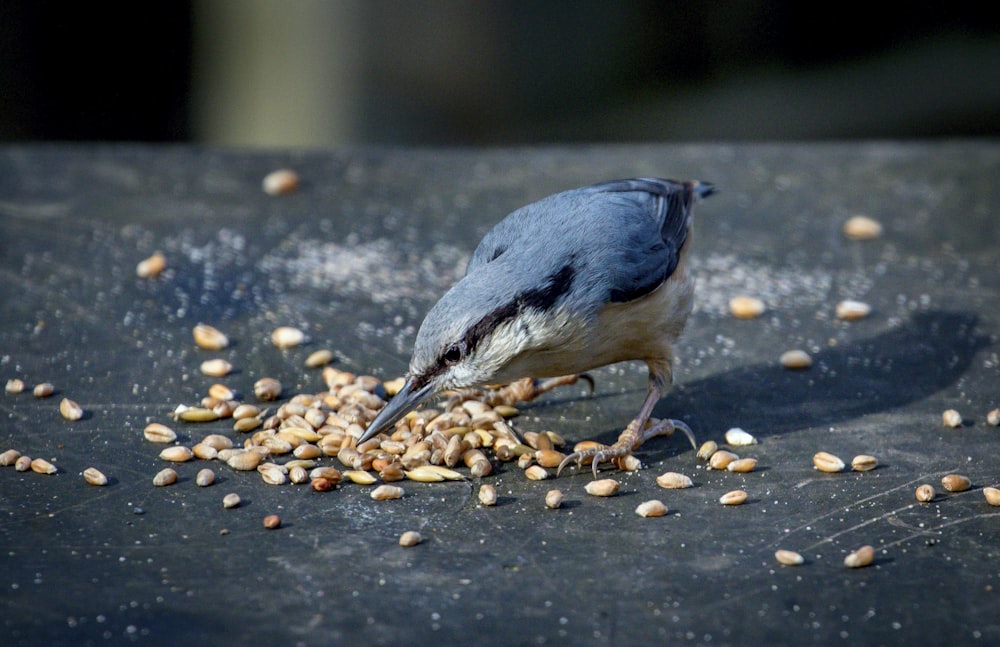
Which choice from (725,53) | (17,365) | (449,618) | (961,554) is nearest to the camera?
(449,618)

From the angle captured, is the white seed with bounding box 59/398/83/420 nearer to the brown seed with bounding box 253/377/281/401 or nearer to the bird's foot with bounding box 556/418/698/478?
the brown seed with bounding box 253/377/281/401

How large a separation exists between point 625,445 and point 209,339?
161cm

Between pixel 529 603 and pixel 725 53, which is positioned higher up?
pixel 725 53

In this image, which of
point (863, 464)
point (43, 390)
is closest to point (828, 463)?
point (863, 464)

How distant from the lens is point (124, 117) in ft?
29.6

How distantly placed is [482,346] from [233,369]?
1.18m

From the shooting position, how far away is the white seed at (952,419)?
3551 mm

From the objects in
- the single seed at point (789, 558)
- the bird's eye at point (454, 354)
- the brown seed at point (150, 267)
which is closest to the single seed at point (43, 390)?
the brown seed at point (150, 267)

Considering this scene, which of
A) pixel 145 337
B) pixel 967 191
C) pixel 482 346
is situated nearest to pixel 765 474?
pixel 482 346

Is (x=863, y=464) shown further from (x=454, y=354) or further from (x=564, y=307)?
(x=454, y=354)

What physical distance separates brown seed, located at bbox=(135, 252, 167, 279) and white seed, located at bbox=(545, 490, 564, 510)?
89.5 inches

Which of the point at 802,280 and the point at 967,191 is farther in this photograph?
the point at 967,191

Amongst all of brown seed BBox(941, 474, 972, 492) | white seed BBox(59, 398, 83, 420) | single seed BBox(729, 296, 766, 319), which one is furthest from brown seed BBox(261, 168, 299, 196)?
brown seed BBox(941, 474, 972, 492)

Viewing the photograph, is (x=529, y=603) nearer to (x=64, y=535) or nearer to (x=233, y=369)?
(x=64, y=535)
